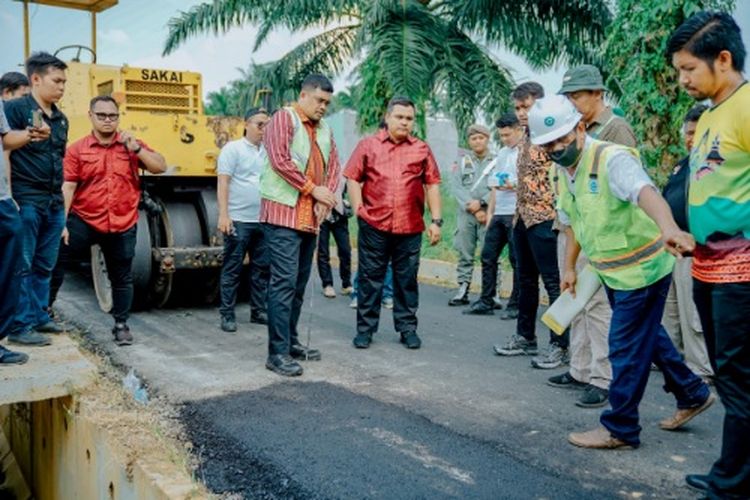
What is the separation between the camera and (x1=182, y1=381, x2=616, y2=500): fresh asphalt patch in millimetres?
3279

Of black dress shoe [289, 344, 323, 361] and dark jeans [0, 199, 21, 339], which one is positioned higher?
dark jeans [0, 199, 21, 339]

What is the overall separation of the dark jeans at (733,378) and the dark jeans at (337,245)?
573cm

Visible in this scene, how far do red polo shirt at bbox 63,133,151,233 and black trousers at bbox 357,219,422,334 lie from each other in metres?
1.79

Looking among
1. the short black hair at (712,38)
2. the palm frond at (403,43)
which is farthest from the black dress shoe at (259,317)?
the palm frond at (403,43)

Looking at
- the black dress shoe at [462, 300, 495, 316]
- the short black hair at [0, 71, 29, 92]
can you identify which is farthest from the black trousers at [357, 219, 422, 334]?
the short black hair at [0, 71, 29, 92]

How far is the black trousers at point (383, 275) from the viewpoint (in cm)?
594

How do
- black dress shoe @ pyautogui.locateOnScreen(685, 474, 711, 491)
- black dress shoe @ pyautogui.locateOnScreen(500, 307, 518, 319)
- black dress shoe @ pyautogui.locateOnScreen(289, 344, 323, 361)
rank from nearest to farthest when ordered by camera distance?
black dress shoe @ pyautogui.locateOnScreen(685, 474, 711, 491) < black dress shoe @ pyautogui.locateOnScreen(289, 344, 323, 361) < black dress shoe @ pyautogui.locateOnScreen(500, 307, 518, 319)

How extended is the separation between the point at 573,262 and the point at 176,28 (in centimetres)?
1129

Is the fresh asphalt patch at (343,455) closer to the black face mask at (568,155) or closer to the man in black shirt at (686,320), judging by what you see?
the black face mask at (568,155)

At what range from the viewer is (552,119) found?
362 cm

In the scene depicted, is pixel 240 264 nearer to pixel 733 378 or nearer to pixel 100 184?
pixel 100 184

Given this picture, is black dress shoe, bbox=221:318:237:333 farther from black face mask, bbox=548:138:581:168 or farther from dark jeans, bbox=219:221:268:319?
black face mask, bbox=548:138:581:168

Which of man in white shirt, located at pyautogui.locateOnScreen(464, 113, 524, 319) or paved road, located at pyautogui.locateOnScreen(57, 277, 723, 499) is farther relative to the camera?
man in white shirt, located at pyautogui.locateOnScreen(464, 113, 524, 319)

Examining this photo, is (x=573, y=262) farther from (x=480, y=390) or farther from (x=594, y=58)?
(x=594, y=58)
